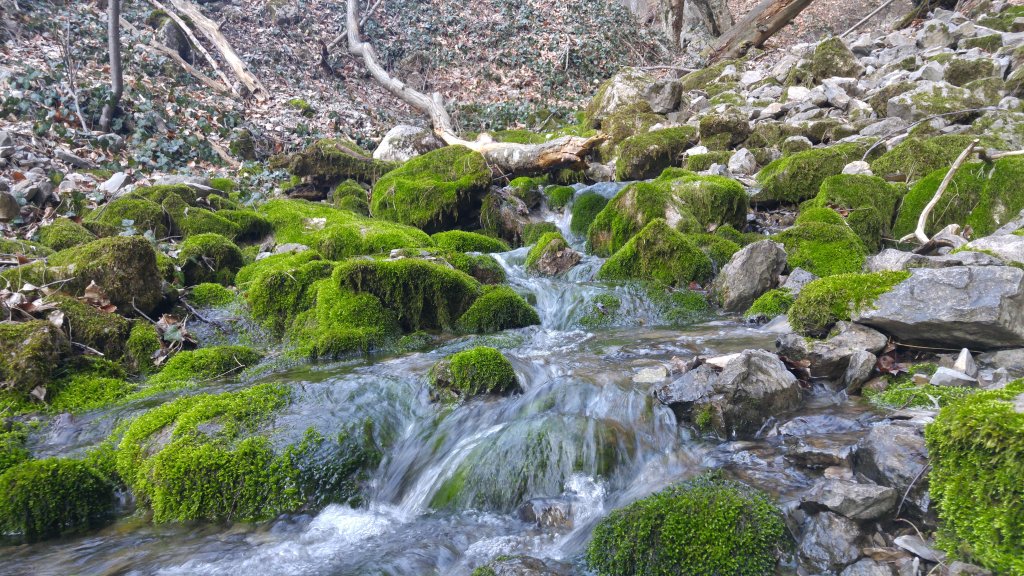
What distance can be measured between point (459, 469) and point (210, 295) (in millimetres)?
4450

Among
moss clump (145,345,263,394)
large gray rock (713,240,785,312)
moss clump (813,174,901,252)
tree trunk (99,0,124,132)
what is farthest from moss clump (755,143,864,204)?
tree trunk (99,0,124,132)

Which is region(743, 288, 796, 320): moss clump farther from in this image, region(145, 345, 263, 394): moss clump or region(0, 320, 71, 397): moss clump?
region(0, 320, 71, 397): moss clump

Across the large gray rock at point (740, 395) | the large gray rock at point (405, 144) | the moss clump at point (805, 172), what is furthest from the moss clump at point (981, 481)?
the large gray rock at point (405, 144)

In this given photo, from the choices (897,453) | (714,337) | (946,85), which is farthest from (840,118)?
(897,453)

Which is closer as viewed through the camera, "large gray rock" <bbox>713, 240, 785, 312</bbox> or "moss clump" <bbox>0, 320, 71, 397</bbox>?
"moss clump" <bbox>0, 320, 71, 397</bbox>

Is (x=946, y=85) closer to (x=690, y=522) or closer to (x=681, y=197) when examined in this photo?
(x=681, y=197)

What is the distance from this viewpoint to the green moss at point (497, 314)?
21.2ft

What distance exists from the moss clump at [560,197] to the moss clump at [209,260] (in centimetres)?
570

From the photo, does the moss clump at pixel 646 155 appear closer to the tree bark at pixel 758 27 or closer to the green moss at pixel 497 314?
the green moss at pixel 497 314

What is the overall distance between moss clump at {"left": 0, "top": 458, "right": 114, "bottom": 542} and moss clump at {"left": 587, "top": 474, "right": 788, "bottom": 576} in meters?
3.16

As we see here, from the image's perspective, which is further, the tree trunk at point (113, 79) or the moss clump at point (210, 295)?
the tree trunk at point (113, 79)

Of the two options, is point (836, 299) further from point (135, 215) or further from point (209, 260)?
point (135, 215)

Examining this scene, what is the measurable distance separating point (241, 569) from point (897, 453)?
11.4 ft

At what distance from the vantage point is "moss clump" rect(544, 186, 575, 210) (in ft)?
35.2
